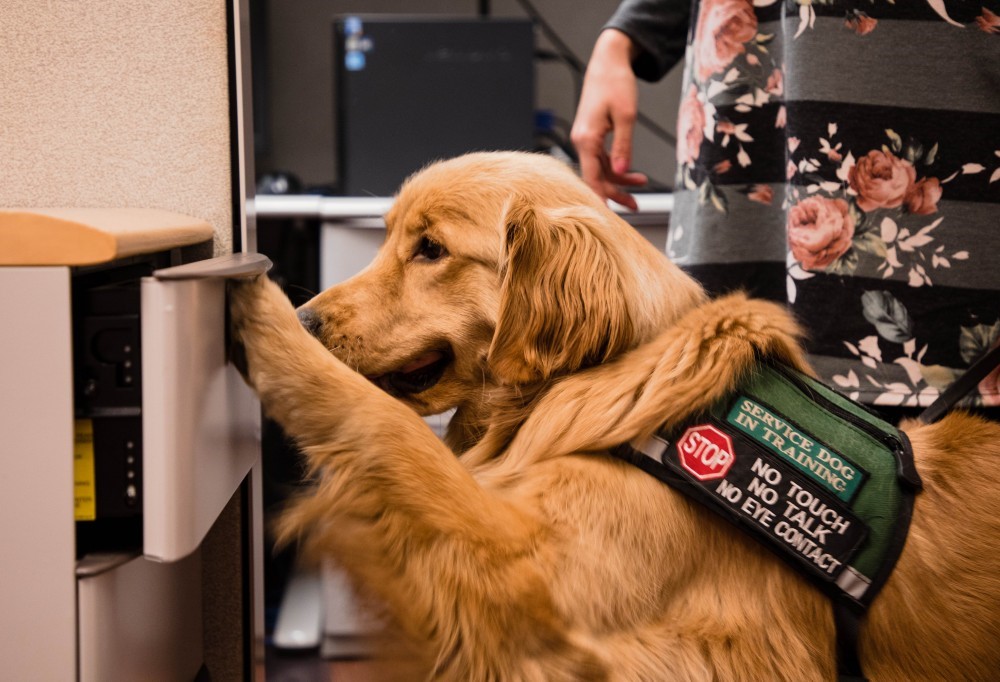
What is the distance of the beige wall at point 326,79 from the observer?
2.67m

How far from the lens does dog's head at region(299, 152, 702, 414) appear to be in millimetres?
992

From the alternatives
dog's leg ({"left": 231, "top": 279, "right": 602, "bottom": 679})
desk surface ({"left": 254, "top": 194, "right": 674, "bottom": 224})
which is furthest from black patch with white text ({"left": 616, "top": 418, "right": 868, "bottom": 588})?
desk surface ({"left": 254, "top": 194, "right": 674, "bottom": 224})

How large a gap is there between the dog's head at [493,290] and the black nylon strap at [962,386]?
327mm

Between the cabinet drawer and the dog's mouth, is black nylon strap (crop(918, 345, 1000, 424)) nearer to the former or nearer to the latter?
the dog's mouth

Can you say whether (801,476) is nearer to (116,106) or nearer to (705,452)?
(705,452)

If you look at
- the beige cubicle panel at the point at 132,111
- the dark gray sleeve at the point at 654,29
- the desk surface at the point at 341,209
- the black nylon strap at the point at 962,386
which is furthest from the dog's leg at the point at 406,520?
the desk surface at the point at 341,209

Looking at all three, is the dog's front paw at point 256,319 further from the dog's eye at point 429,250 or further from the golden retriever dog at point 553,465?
the dog's eye at point 429,250

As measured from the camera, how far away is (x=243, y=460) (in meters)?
0.99

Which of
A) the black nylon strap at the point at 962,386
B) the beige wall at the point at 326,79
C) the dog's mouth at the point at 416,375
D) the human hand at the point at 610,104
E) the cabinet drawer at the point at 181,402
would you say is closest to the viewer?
the cabinet drawer at the point at 181,402

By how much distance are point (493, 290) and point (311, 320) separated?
23cm

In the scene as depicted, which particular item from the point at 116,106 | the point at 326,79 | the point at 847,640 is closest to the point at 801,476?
the point at 847,640

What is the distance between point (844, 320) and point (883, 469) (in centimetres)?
29

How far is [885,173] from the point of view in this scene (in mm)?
1099

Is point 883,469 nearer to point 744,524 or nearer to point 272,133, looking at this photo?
point 744,524
